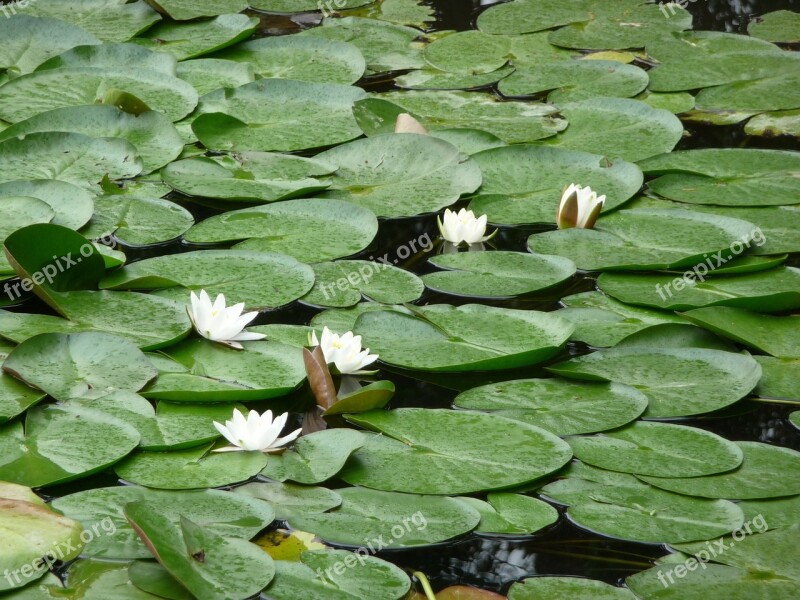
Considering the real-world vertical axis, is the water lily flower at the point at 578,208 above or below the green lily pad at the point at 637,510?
above

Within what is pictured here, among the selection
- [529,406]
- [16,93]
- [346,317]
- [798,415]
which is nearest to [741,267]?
[798,415]

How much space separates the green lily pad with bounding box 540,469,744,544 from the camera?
6.33 ft

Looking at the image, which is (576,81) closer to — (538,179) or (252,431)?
(538,179)

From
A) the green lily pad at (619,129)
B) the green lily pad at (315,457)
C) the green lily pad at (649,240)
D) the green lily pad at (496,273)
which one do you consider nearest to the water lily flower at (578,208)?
the green lily pad at (649,240)

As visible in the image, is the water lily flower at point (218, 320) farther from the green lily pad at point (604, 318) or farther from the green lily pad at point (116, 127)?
the green lily pad at point (116, 127)

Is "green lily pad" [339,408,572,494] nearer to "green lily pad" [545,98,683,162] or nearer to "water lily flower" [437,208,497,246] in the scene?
"water lily flower" [437,208,497,246]

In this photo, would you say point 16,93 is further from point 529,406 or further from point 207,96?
point 529,406

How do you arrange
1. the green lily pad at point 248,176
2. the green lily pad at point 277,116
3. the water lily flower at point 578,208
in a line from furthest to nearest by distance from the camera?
the green lily pad at point 277,116, the green lily pad at point 248,176, the water lily flower at point 578,208

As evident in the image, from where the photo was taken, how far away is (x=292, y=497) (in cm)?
→ 199

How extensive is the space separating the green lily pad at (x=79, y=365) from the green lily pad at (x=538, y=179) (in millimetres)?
1356

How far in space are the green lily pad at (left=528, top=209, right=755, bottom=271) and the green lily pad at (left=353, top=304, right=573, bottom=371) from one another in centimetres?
46

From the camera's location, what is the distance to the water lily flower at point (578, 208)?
303 centimetres

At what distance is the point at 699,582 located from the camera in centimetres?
182

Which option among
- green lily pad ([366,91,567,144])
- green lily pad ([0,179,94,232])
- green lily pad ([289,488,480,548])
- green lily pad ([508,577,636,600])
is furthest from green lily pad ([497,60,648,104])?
green lily pad ([508,577,636,600])
